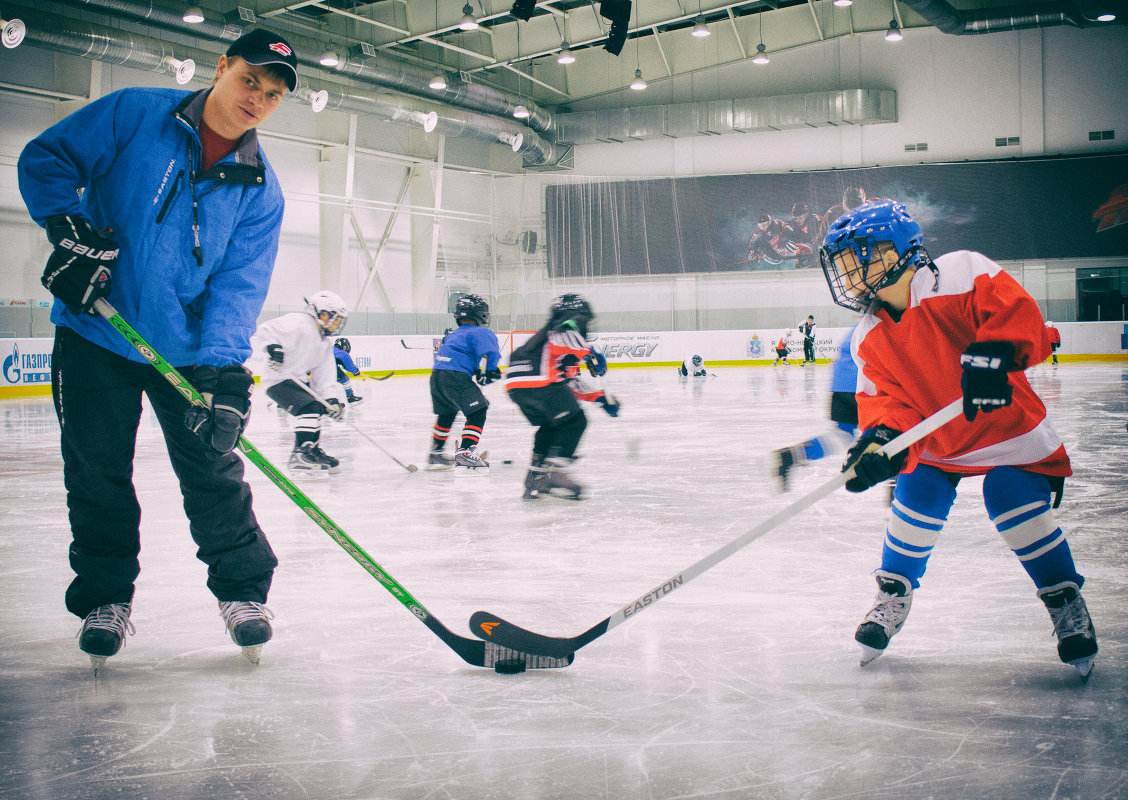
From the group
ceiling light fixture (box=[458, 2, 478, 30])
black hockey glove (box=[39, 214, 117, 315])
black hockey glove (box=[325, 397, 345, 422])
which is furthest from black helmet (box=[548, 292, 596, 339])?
ceiling light fixture (box=[458, 2, 478, 30])

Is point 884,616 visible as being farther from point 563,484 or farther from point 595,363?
point 595,363

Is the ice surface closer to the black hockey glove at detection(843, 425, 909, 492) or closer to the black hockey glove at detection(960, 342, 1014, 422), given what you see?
the black hockey glove at detection(843, 425, 909, 492)

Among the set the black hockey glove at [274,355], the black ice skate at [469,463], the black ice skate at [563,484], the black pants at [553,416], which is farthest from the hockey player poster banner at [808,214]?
the black ice skate at [563,484]

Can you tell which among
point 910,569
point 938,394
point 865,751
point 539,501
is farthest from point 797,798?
point 539,501

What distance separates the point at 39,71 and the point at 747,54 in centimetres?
1332

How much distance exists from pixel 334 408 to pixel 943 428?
3953mm

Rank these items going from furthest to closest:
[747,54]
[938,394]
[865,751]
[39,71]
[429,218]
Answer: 1. [429,218]
2. [747,54]
3. [39,71]
4. [938,394]
5. [865,751]

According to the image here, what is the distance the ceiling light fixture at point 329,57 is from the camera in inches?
616

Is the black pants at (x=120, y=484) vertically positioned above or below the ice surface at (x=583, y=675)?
above

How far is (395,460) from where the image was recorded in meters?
5.07

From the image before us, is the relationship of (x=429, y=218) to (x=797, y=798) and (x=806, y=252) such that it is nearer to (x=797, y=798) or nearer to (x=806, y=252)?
(x=806, y=252)

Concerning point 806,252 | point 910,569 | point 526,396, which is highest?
point 806,252

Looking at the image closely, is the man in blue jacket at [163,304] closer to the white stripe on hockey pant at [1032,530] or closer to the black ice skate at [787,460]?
the black ice skate at [787,460]

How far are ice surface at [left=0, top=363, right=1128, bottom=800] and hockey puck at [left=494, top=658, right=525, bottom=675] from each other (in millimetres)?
38
